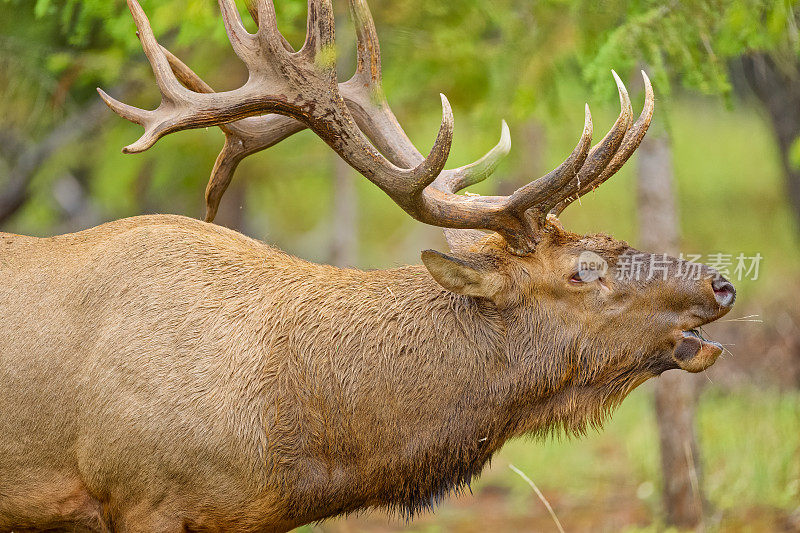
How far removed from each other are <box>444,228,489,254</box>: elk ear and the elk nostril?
113cm

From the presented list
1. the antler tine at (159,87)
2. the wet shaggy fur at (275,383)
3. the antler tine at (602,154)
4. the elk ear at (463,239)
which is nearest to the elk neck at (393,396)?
the wet shaggy fur at (275,383)

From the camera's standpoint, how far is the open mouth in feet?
14.6

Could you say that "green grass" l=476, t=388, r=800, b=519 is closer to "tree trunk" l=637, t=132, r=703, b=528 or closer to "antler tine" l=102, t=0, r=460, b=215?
"tree trunk" l=637, t=132, r=703, b=528

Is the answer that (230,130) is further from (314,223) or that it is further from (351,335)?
(314,223)

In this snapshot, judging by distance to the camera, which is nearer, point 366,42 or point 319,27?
point 319,27

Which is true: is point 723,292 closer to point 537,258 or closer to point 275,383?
point 537,258

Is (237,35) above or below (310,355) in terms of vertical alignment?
above

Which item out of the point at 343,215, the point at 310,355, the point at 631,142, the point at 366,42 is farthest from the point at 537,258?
the point at 343,215

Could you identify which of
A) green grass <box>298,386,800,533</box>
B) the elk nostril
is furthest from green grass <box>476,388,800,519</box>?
the elk nostril

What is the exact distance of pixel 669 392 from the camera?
7.51 m

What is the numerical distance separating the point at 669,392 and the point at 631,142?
3.48 metres

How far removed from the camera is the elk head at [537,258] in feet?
14.7

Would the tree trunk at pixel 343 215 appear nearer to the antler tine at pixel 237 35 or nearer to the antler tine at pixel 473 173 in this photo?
the antler tine at pixel 473 173

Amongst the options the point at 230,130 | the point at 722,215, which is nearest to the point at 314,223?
the point at 722,215
